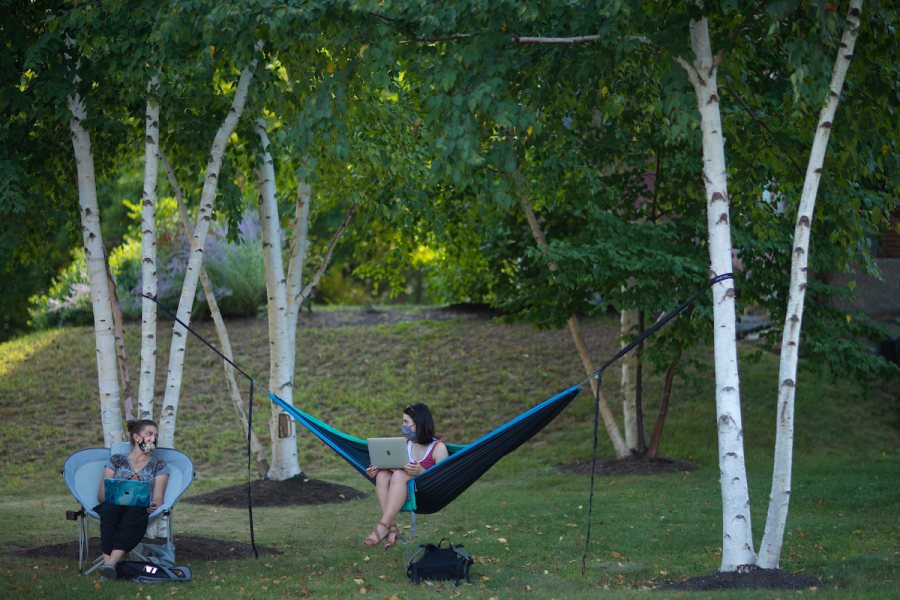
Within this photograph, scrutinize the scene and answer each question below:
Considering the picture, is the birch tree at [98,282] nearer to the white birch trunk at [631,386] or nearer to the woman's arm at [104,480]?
the woman's arm at [104,480]

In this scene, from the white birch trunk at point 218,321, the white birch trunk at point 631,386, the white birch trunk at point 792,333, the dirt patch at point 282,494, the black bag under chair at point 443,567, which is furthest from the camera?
the white birch trunk at point 631,386

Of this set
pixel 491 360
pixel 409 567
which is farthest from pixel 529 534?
pixel 491 360

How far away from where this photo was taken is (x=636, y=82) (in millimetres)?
8961

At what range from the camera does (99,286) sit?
24.8ft

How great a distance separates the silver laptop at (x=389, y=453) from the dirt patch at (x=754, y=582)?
1909 millimetres

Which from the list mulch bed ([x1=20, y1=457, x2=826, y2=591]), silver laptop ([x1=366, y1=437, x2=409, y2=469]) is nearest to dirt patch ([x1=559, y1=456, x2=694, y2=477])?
mulch bed ([x1=20, y1=457, x2=826, y2=591])

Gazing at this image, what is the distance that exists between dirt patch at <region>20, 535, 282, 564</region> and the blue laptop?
68 cm

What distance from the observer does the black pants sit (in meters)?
6.48

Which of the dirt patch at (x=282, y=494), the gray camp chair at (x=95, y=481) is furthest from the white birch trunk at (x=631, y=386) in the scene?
the gray camp chair at (x=95, y=481)

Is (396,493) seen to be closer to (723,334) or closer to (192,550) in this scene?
(192,550)

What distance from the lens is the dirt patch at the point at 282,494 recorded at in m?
10.5

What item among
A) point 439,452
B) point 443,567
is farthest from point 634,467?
point 443,567

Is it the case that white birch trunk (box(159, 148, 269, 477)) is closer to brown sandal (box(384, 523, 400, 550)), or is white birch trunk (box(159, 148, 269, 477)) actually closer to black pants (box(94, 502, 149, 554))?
brown sandal (box(384, 523, 400, 550))

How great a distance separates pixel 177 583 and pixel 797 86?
4.29 m
